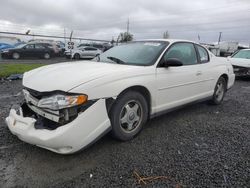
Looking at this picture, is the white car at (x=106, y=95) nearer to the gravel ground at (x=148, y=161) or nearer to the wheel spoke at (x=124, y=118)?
the wheel spoke at (x=124, y=118)

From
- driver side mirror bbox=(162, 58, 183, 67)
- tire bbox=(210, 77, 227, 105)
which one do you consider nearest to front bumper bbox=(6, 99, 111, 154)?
driver side mirror bbox=(162, 58, 183, 67)

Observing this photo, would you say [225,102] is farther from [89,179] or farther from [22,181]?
[22,181]

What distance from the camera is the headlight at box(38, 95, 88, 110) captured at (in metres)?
2.47

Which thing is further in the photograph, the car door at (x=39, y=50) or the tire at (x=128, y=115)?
the car door at (x=39, y=50)

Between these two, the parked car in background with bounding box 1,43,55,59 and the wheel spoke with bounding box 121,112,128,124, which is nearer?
the wheel spoke with bounding box 121,112,128,124

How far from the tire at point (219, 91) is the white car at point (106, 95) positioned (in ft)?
3.33

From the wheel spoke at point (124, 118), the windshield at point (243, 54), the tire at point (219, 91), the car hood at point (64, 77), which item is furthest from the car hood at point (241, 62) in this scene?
the wheel spoke at point (124, 118)

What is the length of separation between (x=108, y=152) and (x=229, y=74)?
396 centimetres

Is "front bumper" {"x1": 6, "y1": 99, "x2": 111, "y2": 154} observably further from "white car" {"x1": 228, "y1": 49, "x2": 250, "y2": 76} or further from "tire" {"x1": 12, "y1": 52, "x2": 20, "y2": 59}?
"tire" {"x1": 12, "y1": 52, "x2": 20, "y2": 59}

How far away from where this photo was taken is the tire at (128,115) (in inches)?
116

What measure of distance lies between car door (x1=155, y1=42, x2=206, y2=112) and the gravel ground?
490 millimetres

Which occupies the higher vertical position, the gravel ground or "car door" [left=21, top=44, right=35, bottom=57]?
"car door" [left=21, top=44, right=35, bottom=57]

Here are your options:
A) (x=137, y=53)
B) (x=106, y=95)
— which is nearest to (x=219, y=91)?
(x=137, y=53)

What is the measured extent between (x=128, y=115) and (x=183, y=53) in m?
1.83
